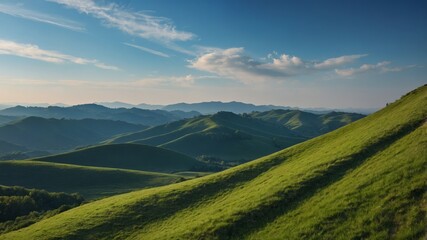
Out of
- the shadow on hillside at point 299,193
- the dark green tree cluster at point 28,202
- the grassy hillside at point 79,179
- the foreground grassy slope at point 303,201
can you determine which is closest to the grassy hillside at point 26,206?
the dark green tree cluster at point 28,202

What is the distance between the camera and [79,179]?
186 m

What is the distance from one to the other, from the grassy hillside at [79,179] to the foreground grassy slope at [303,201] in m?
127

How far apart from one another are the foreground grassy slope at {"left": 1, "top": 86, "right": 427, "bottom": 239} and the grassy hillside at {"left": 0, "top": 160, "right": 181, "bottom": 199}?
4999 inches

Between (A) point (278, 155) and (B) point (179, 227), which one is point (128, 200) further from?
(A) point (278, 155)

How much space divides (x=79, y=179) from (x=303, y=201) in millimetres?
175684

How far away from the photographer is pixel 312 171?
134ft

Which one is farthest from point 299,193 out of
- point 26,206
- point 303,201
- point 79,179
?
point 79,179

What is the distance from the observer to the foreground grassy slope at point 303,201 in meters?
27.0

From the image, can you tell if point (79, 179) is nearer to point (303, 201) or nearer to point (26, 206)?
point (26, 206)

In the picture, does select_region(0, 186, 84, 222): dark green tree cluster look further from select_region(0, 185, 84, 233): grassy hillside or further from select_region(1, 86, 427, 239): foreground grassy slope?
select_region(1, 86, 427, 239): foreground grassy slope

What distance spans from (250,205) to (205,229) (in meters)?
5.89

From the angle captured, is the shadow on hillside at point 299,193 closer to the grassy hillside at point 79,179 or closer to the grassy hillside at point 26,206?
the grassy hillside at point 26,206

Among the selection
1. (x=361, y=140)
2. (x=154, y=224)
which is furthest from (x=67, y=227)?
(x=361, y=140)

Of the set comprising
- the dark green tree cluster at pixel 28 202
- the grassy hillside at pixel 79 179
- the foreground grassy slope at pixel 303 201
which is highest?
the foreground grassy slope at pixel 303 201
